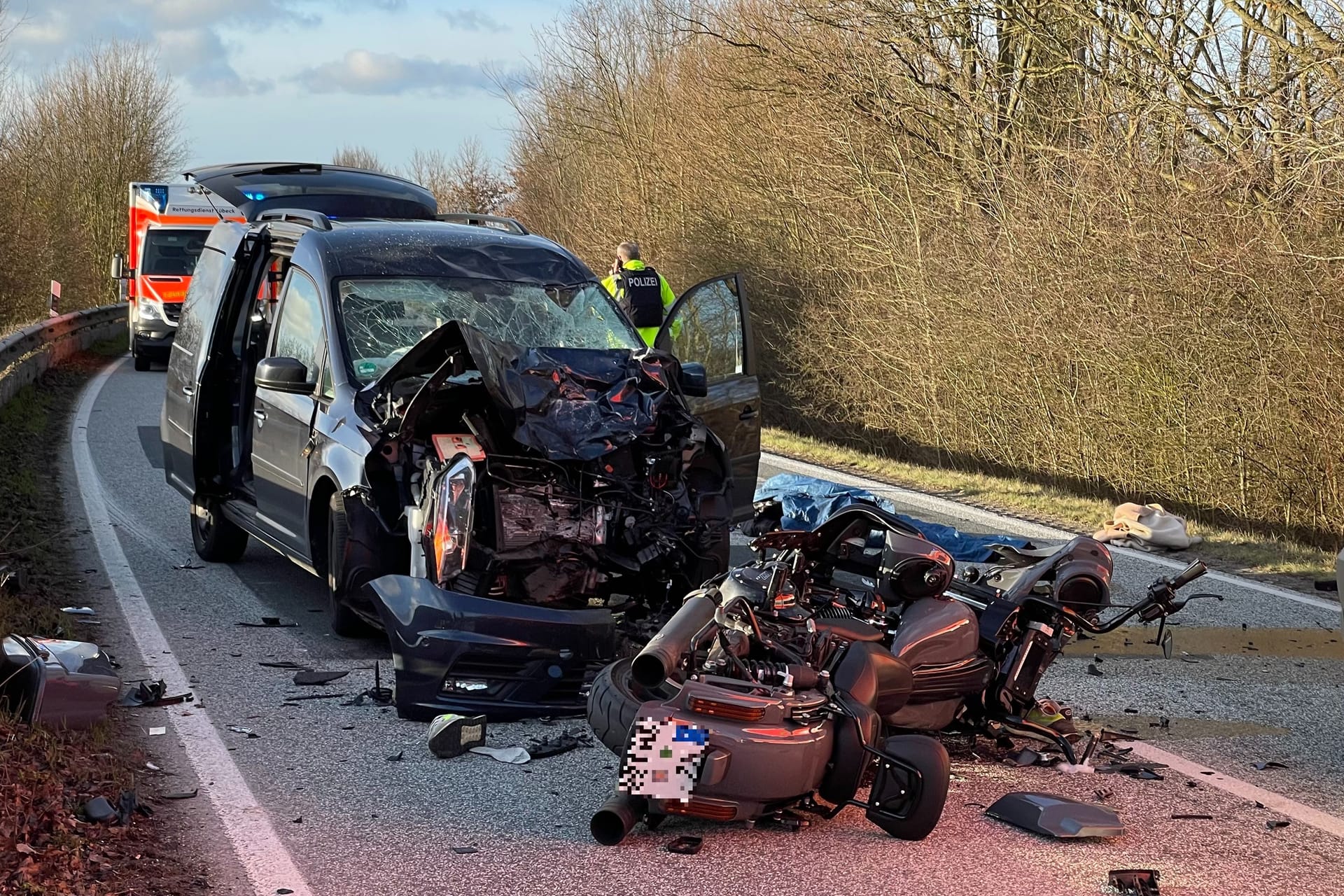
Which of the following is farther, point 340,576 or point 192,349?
point 192,349

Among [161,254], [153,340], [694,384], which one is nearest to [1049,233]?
[694,384]

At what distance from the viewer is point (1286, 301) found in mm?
11680

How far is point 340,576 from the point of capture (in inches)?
269

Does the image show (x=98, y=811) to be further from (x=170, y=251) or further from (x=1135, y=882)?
(x=170, y=251)

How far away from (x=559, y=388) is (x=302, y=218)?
9.25ft

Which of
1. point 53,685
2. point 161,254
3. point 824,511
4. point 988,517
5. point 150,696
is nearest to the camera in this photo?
point 53,685

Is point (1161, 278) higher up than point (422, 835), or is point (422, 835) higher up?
point (1161, 278)

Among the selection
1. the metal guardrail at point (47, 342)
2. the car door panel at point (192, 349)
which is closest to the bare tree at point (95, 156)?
the metal guardrail at point (47, 342)

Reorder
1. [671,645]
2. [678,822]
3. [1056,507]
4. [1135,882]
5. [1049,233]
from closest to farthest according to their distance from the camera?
[1135,882] < [671,645] < [678,822] < [1056,507] < [1049,233]

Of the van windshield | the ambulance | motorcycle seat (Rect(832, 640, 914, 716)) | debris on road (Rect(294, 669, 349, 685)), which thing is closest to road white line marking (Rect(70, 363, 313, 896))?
debris on road (Rect(294, 669, 349, 685))

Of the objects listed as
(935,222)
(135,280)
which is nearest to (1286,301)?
(935,222)

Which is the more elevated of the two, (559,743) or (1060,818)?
(1060,818)

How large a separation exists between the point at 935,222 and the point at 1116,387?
13.4 ft

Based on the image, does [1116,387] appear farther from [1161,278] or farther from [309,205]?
[309,205]
